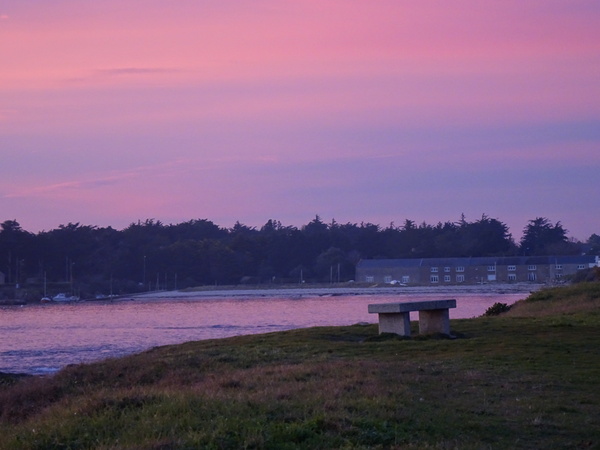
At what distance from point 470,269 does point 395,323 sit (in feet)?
330

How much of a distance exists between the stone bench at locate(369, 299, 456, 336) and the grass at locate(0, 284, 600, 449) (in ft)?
6.14

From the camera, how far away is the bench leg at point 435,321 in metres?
22.3

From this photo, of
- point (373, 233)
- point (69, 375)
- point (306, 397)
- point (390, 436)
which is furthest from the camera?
point (373, 233)

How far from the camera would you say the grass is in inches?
325

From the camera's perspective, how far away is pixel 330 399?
10.0 meters

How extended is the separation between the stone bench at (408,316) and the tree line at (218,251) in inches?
3612

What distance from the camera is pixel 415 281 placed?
118 meters

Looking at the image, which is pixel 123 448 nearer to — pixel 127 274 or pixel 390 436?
pixel 390 436

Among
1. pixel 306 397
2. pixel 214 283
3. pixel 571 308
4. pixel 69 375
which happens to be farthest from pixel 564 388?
pixel 214 283

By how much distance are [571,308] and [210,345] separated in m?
15.9

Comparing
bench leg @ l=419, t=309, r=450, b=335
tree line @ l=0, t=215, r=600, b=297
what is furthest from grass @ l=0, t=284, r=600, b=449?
tree line @ l=0, t=215, r=600, b=297

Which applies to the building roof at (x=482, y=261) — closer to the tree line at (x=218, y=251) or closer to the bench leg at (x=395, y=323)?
the tree line at (x=218, y=251)

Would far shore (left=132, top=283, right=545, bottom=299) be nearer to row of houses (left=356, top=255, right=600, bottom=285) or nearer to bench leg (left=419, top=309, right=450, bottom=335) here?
row of houses (left=356, top=255, right=600, bottom=285)

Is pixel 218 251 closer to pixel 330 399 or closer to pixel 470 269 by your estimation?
pixel 470 269
